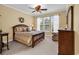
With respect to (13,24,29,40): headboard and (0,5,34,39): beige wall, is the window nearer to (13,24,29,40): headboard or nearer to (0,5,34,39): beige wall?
(0,5,34,39): beige wall

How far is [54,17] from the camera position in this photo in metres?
3.17

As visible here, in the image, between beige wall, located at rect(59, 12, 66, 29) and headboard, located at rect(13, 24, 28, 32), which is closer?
beige wall, located at rect(59, 12, 66, 29)

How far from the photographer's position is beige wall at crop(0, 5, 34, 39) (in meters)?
2.99

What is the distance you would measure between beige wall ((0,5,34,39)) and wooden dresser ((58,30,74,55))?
90 centimetres

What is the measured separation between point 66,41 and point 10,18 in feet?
5.25

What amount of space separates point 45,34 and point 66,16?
73 cm

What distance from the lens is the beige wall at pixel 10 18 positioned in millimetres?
2988

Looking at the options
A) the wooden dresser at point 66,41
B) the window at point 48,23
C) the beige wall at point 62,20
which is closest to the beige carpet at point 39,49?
the wooden dresser at point 66,41

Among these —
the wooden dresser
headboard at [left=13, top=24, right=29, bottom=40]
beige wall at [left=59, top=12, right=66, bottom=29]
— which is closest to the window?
beige wall at [left=59, top=12, right=66, bottom=29]

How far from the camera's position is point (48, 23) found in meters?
3.18

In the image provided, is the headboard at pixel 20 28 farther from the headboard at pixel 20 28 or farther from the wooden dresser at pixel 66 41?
the wooden dresser at pixel 66 41

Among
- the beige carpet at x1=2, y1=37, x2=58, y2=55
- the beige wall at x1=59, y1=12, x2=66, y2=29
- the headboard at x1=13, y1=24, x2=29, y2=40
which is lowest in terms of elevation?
the beige carpet at x1=2, y1=37, x2=58, y2=55

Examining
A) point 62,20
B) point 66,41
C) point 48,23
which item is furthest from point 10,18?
point 66,41

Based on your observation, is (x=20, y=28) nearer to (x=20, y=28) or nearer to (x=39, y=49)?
(x=20, y=28)
